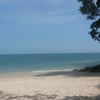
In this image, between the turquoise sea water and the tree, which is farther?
the turquoise sea water

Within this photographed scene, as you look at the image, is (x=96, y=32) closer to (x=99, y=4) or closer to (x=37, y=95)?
(x=99, y=4)

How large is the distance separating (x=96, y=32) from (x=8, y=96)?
38.2 ft

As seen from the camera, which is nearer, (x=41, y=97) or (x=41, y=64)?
(x=41, y=97)

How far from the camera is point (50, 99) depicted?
14945 mm

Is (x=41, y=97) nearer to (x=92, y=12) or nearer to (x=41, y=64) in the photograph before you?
(x=92, y=12)

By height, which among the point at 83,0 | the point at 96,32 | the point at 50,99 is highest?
the point at 83,0

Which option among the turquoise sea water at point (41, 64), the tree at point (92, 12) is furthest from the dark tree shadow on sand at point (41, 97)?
the turquoise sea water at point (41, 64)

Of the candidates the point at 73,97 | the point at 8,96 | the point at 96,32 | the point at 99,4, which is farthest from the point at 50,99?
the point at 96,32

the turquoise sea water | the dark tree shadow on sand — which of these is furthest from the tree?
the turquoise sea water

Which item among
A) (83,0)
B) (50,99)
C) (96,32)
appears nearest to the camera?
(50,99)

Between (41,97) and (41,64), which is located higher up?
(41,64)

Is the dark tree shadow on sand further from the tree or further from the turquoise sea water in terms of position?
the turquoise sea water

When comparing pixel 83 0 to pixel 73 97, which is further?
pixel 83 0

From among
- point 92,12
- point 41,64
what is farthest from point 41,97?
point 41,64
